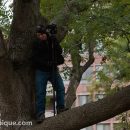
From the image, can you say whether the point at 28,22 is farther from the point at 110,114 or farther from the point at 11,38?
the point at 110,114

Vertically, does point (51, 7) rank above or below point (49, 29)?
above

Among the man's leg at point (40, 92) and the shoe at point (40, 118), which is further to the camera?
the man's leg at point (40, 92)

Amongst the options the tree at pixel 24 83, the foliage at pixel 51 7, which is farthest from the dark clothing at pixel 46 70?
the foliage at pixel 51 7

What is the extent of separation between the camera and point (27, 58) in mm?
9430

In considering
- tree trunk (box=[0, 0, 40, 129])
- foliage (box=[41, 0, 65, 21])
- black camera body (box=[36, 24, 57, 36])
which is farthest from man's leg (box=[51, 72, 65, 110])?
foliage (box=[41, 0, 65, 21])

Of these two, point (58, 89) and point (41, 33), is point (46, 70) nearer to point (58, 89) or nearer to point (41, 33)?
point (58, 89)

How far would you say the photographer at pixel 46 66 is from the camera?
29.3 feet

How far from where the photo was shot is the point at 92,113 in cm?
833

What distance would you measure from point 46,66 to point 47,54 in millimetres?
212

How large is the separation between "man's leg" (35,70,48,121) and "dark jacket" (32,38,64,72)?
0.12m

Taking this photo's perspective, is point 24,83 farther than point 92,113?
Yes

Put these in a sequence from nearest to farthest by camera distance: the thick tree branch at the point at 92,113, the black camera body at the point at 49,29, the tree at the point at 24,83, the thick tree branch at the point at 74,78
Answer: the thick tree branch at the point at 92,113, the tree at the point at 24,83, the black camera body at the point at 49,29, the thick tree branch at the point at 74,78

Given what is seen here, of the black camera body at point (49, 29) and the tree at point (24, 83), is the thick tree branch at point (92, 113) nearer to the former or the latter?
the tree at point (24, 83)

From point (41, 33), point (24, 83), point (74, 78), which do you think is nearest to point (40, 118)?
point (24, 83)
